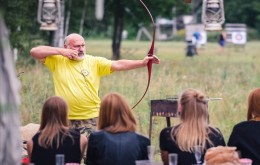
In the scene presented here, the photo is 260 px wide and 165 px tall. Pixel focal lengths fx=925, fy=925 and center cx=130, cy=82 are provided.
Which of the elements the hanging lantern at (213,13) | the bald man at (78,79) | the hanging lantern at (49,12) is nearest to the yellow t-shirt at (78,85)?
the bald man at (78,79)


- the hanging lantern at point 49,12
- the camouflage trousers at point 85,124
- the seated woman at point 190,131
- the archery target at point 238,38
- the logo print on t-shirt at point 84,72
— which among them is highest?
the hanging lantern at point 49,12

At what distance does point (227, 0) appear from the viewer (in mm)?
75938

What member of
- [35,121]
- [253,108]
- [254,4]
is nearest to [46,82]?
[35,121]

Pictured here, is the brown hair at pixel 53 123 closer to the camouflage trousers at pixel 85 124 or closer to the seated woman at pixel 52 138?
the seated woman at pixel 52 138

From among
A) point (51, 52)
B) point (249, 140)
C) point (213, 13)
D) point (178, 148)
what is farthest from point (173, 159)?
point (213, 13)

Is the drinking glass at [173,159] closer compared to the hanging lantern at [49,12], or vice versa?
the drinking glass at [173,159]

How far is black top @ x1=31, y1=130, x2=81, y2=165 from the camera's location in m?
7.29

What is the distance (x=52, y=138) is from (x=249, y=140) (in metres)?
1.69

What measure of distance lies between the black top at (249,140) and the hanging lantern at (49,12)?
5.30m

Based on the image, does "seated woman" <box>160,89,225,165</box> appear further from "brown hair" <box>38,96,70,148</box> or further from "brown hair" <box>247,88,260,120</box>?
"brown hair" <box>38,96,70,148</box>

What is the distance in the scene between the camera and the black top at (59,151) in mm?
7289

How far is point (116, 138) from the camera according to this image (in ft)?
23.8

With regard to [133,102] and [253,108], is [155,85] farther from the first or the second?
[253,108]

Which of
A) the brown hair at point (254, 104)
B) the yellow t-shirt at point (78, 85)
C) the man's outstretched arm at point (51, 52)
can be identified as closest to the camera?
the brown hair at point (254, 104)
